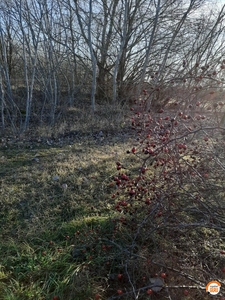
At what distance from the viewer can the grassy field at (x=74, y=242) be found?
149 centimetres

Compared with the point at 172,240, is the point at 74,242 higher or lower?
lower

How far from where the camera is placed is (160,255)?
5.32 ft

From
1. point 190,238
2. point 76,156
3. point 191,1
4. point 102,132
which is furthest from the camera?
point 191,1

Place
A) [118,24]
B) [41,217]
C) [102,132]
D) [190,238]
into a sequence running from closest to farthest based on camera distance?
[190,238], [41,217], [102,132], [118,24]

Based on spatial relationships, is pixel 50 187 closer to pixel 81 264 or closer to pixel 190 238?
pixel 81 264

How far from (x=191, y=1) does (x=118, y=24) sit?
10.7 feet

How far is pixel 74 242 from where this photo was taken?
6.24 feet

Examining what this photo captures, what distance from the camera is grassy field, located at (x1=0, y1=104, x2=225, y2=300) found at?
1485mm

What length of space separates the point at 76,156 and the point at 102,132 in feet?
6.87

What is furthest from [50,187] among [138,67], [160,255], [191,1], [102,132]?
[138,67]

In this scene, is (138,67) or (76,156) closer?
(76,156)

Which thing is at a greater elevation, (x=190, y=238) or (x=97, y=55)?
(x=97, y=55)

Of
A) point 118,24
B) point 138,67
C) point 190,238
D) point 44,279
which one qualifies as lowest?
point 44,279

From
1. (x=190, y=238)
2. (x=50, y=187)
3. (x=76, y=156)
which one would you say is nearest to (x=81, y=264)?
(x=190, y=238)
